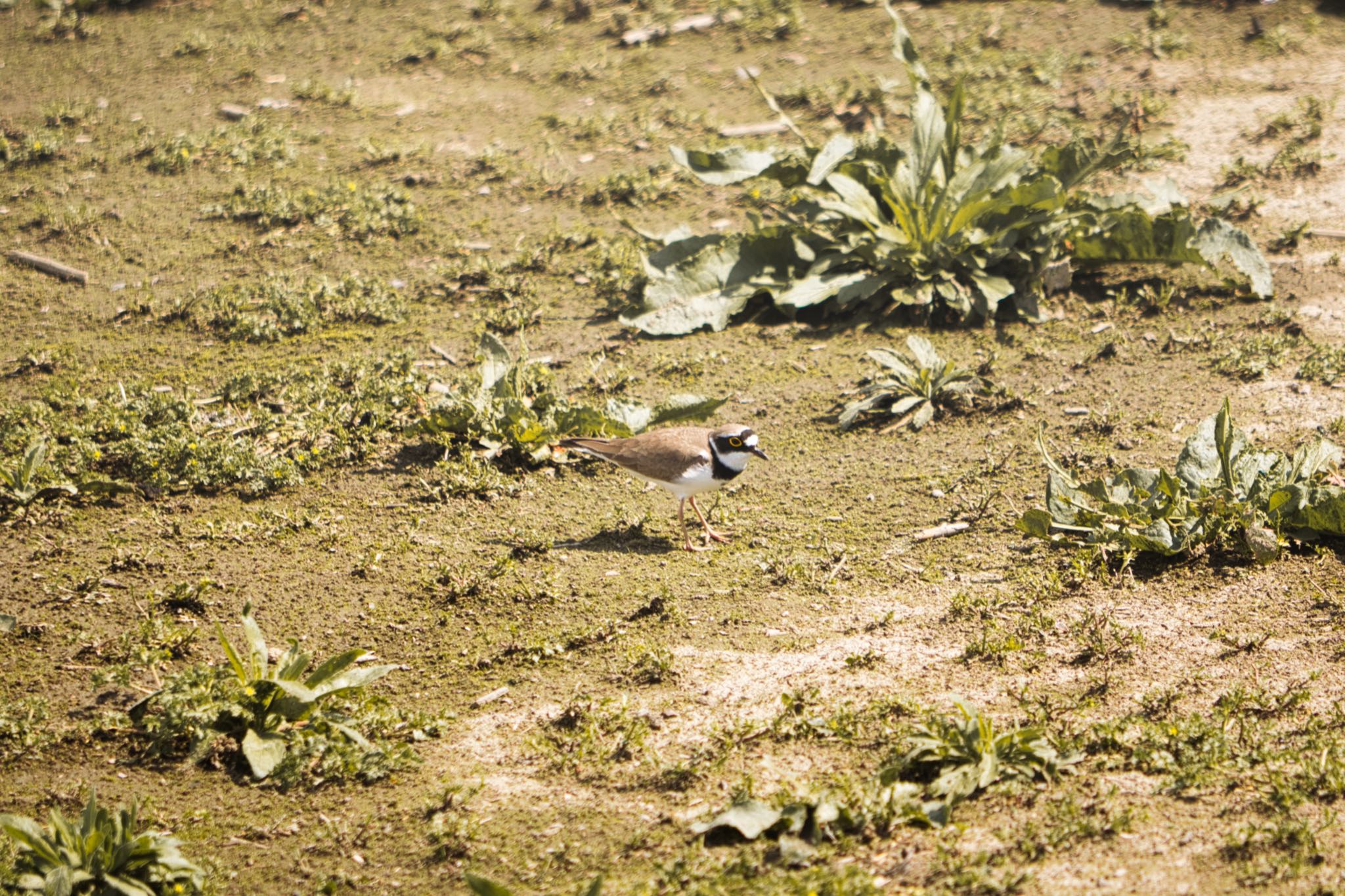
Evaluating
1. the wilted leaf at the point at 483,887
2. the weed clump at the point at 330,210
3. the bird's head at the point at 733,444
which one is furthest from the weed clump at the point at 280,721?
the weed clump at the point at 330,210

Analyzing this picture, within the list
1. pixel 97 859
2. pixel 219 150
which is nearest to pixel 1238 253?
pixel 97 859

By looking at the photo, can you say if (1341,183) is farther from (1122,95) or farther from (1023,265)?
(1023,265)

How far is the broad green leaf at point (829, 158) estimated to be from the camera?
8031mm

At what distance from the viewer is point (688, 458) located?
592 cm

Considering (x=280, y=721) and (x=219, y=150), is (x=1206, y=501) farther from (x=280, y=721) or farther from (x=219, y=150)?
(x=219, y=150)

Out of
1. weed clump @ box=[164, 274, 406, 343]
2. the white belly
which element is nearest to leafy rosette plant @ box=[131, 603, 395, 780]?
the white belly

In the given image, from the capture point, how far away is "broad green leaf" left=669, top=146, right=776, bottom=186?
8297 millimetres

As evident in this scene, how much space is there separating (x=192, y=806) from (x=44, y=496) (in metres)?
2.76

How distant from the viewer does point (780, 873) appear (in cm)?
368

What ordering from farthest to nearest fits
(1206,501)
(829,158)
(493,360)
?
(829,158) < (493,360) < (1206,501)

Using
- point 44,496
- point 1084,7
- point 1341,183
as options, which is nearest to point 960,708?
point 44,496

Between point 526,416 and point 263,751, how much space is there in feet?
9.28

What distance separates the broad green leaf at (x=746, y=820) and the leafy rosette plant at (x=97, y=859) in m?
1.65

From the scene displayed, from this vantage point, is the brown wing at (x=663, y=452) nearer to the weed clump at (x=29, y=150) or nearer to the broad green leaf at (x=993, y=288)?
the broad green leaf at (x=993, y=288)
